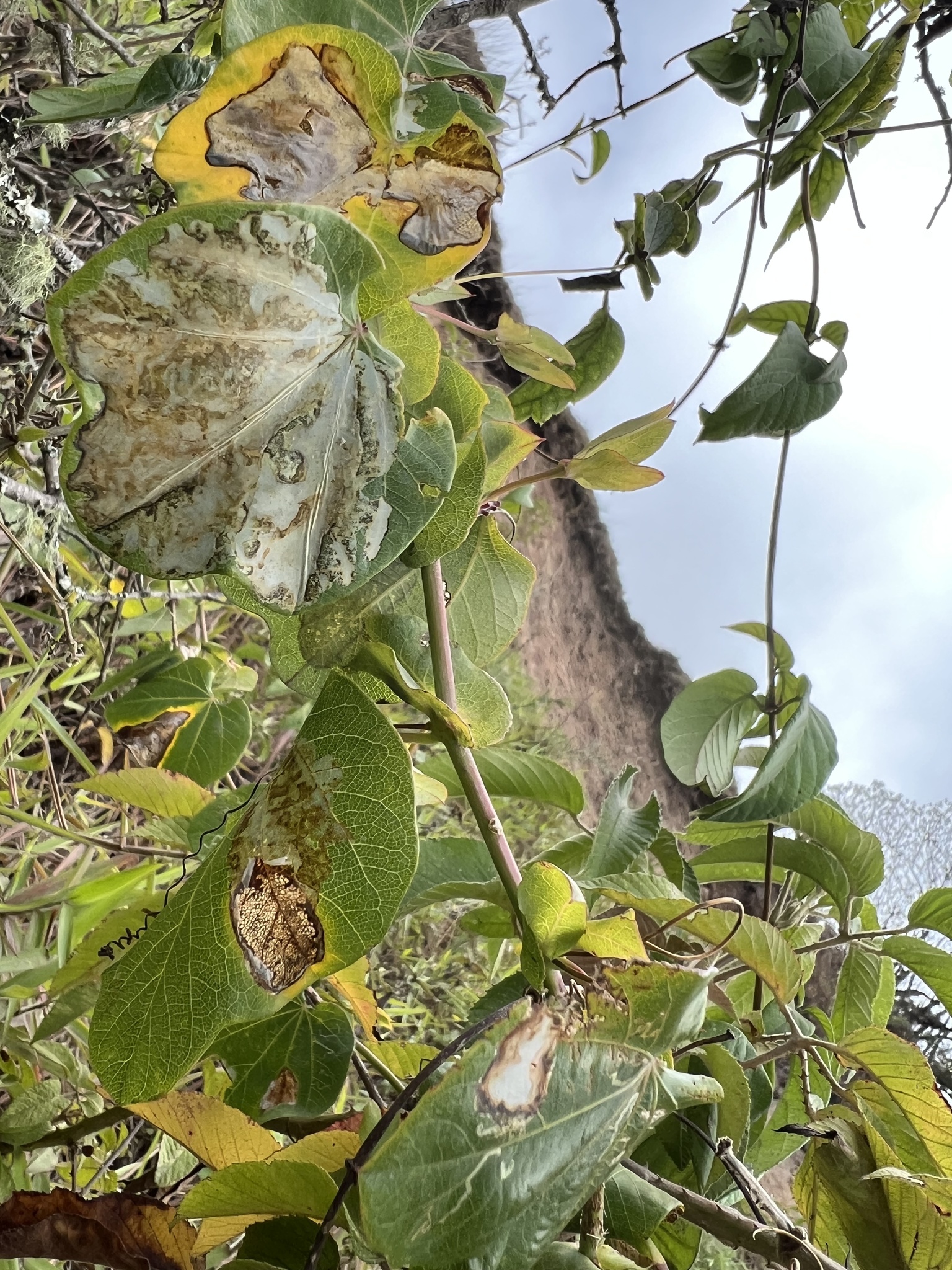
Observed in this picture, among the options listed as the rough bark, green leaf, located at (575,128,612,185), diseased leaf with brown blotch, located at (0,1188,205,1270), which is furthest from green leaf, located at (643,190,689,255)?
the rough bark

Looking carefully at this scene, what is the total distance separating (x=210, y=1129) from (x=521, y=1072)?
168mm

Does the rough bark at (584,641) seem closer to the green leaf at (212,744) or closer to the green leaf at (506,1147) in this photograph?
the green leaf at (212,744)

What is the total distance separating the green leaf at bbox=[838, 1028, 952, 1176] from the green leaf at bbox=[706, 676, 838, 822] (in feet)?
0.31

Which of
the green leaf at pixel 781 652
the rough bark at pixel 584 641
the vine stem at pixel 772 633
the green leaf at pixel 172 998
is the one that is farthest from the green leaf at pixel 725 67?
the rough bark at pixel 584 641

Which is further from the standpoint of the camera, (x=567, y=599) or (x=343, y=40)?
(x=567, y=599)

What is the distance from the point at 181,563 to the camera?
0.21 meters

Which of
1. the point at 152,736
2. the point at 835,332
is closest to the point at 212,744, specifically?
the point at 152,736

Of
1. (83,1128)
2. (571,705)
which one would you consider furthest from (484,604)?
(571,705)

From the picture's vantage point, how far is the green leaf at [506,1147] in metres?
0.19

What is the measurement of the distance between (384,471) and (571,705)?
5.87 ft

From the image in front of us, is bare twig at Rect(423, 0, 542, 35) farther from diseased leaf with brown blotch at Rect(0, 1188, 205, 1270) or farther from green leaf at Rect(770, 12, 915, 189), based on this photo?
diseased leaf with brown blotch at Rect(0, 1188, 205, 1270)

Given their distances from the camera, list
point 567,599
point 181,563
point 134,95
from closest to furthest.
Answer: point 181,563, point 134,95, point 567,599

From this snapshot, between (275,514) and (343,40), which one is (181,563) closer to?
(275,514)

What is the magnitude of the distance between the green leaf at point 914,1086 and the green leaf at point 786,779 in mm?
96
